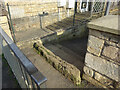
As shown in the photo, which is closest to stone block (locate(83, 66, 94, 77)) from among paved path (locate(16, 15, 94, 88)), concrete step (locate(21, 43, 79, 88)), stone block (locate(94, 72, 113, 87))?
stone block (locate(94, 72, 113, 87))

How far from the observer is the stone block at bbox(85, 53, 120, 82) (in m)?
1.93

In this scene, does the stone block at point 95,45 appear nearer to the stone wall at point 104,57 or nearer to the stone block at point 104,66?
the stone wall at point 104,57

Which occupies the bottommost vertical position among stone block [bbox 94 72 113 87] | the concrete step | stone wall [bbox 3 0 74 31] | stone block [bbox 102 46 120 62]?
the concrete step

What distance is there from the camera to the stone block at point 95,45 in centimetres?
200

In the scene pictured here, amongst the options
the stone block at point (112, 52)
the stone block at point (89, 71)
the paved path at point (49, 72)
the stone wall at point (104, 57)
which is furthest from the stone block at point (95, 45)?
the paved path at point (49, 72)

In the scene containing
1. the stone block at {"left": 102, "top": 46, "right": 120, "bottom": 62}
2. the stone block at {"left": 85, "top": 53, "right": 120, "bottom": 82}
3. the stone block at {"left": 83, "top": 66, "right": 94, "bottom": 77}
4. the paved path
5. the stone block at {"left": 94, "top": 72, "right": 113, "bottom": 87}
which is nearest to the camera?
the stone block at {"left": 102, "top": 46, "right": 120, "bottom": 62}

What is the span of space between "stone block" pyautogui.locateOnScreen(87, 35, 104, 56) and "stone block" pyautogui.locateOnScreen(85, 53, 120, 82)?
0.14 metres

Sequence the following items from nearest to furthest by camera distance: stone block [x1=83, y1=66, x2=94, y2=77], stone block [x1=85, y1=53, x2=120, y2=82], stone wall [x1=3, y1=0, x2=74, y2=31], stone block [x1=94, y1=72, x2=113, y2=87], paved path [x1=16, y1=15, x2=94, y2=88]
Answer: stone block [x1=85, y1=53, x2=120, y2=82], stone block [x1=94, y1=72, x2=113, y2=87], stone block [x1=83, y1=66, x2=94, y2=77], paved path [x1=16, y1=15, x2=94, y2=88], stone wall [x1=3, y1=0, x2=74, y2=31]

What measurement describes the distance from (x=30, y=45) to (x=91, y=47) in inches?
134

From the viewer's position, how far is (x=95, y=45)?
208 centimetres

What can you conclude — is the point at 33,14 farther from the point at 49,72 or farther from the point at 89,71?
the point at 89,71

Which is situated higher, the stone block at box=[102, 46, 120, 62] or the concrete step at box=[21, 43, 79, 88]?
the stone block at box=[102, 46, 120, 62]

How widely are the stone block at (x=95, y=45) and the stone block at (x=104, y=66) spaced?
14 cm

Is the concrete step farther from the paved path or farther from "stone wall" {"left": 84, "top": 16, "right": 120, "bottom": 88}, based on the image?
"stone wall" {"left": 84, "top": 16, "right": 120, "bottom": 88}
